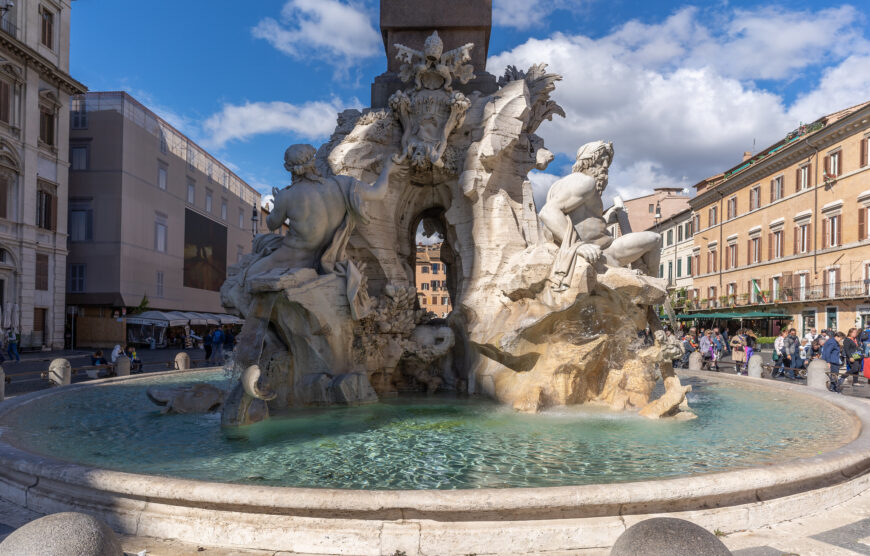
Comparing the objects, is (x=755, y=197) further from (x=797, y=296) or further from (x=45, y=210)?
(x=45, y=210)

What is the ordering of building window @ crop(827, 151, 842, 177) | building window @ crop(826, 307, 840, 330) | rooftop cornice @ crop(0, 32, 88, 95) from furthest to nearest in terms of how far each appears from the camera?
1. building window @ crop(826, 307, 840, 330)
2. building window @ crop(827, 151, 842, 177)
3. rooftop cornice @ crop(0, 32, 88, 95)

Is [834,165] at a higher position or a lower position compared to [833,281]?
higher

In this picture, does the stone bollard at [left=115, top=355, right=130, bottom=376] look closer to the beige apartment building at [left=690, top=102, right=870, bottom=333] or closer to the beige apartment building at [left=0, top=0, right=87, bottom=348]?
the beige apartment building at [left=0, top=0, right=87, bottom=348]

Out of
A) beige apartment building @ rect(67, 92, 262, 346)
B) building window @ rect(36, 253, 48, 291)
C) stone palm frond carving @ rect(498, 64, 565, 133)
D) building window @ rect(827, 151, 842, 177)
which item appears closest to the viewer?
stone palm frond carving @ rect(498, 64, 565, 133)

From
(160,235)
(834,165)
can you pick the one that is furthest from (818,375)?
(160,235)

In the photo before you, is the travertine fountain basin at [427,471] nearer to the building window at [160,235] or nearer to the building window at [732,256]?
the building window at [160,235]

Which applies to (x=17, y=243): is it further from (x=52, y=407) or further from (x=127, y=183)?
(x=52, y=407)

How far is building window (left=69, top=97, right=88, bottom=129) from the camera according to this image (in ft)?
101

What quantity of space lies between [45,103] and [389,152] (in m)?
24.5

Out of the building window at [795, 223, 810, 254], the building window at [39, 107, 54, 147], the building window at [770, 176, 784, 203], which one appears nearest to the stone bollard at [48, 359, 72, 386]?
Result: the building window at [39, 107, 54, 147]

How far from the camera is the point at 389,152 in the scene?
29.0 ft

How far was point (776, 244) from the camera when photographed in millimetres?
35688

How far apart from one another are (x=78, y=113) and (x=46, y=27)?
4.67 meters

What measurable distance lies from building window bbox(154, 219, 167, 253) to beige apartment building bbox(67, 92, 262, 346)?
5 centimetres
